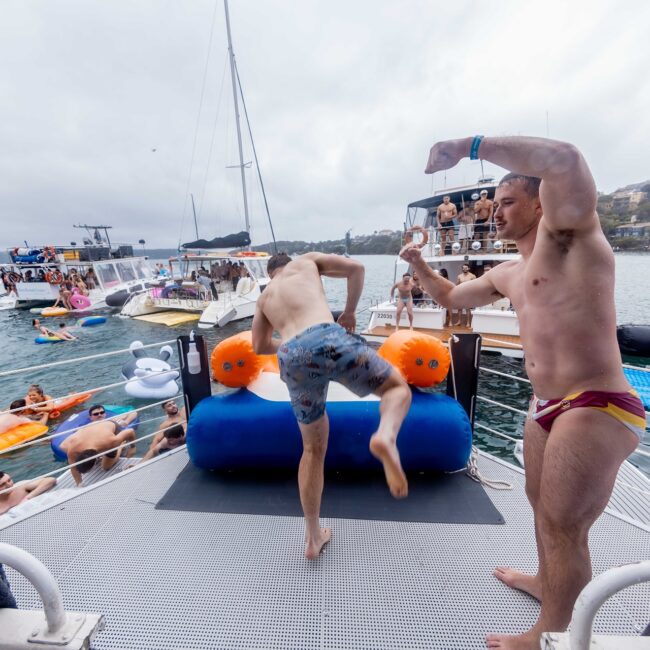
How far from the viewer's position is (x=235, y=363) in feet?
9.55

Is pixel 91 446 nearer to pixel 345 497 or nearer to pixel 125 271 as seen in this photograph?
pixel 345 497

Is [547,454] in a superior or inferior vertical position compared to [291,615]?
superior

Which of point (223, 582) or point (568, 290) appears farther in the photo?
point (223, 582)

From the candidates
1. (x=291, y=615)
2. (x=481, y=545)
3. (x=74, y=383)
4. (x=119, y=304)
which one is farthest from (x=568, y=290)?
(x=119, y=304)

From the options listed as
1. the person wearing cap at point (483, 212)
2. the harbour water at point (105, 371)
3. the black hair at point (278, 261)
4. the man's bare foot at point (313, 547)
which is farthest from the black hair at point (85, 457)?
the person wearing cap at point (483, 212)

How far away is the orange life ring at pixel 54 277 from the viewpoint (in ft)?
73.9

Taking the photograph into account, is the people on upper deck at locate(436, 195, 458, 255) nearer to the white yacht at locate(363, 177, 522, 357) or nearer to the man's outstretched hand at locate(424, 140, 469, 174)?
the white yacht at locate(363, 177, 522, 357)

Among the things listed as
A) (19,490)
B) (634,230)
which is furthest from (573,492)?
(634,230)

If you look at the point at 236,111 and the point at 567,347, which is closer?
the point at 567,347

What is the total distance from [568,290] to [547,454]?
0.68 metres

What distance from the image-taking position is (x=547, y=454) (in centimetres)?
144

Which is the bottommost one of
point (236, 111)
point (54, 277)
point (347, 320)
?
point (347, 320)

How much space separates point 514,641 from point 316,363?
1532mm

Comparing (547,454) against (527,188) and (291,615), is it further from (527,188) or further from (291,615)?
(291,615)
